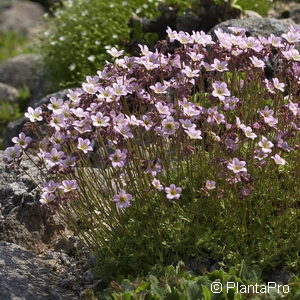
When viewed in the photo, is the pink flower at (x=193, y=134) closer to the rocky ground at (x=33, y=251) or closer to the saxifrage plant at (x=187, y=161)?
the saxifrage plant at (x=187, y=161)

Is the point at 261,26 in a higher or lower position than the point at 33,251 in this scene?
higher

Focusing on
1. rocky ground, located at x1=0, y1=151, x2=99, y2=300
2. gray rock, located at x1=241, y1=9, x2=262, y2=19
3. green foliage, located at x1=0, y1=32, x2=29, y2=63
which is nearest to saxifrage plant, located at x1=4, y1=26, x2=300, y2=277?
rocky ground, located at x1=0, y1=151, x2=99, y2=300

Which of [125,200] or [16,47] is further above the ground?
[125,200]

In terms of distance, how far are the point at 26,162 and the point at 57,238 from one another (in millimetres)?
664

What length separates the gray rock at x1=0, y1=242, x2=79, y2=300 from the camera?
3.83 metres

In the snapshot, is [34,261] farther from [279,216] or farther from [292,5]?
[292,5]

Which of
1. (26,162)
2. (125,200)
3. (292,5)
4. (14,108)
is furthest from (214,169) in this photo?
(14,108)

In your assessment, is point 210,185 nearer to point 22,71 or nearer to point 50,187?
point 50,187

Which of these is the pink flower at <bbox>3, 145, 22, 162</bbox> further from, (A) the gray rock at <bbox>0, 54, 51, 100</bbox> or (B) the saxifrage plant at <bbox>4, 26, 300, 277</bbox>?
(A) the gray rock at <bbox>0, 54, 51, 100</bbox>

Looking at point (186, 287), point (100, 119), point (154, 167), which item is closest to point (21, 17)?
point (100, 119)

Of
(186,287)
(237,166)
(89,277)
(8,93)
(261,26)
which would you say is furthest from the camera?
(8,93)

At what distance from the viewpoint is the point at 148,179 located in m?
4.05

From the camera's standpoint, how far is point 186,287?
3.35 metres

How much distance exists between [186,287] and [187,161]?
2.76ft
